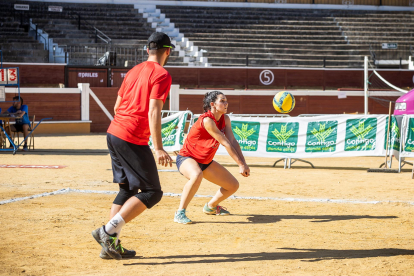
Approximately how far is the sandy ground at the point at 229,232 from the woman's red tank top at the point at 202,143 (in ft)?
2.51

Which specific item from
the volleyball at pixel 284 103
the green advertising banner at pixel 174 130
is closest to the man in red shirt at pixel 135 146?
the green advertising banner at pixel 174 130

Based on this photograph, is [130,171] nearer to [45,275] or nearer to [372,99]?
[45,275]

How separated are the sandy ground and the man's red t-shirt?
43.0 inches

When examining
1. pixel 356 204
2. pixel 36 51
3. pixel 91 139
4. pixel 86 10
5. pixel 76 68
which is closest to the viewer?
pixel 356 204

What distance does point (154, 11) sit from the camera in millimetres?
32000

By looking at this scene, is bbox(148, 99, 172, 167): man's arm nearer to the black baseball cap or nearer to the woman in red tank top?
the black baseball cap

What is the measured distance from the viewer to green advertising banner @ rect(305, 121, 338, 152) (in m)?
11.9

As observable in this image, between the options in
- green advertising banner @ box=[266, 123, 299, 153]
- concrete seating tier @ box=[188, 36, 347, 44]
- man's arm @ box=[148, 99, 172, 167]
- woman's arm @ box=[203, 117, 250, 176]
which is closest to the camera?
man's arm @ box=[148, 99, 172, 167]

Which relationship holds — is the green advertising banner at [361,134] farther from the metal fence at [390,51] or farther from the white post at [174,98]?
the metal fence at [390,51]

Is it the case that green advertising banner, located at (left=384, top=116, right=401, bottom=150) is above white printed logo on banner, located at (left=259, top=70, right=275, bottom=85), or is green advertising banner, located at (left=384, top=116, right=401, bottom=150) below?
below

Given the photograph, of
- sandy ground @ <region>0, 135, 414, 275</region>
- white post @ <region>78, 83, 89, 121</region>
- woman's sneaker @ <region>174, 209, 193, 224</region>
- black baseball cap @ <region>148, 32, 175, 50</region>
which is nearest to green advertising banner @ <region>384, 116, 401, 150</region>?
sandy ground @ <region>0, 135, 414, 275</region>

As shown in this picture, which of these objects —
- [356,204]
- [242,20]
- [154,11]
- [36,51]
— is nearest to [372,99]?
[242,20]

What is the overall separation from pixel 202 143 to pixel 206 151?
0.12 m

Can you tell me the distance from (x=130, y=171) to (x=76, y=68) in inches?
809
